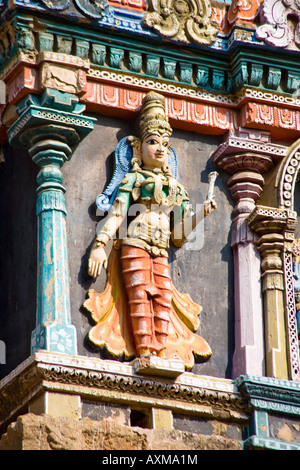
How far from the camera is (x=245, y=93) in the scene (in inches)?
629

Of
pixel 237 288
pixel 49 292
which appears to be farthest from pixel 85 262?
pixel 237 288

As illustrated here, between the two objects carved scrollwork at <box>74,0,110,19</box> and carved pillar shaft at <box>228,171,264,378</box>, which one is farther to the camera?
carved scrollwork at <box>74,0,110,19</box>

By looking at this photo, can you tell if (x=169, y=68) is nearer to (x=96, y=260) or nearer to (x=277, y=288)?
(x=96, y=260)

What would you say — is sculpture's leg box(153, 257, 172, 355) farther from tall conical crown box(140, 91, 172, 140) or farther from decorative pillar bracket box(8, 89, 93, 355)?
tall conical crown box(140, 91, 172, 140)

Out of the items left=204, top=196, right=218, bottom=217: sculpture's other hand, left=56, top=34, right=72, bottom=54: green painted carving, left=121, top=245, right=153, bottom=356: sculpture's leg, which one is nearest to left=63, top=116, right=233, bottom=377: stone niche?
left=121, top=245, right=153, bottom=356: sculpture's leg

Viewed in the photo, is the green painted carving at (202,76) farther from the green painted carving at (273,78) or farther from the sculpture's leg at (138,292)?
the sculpture's leg at (138,292)

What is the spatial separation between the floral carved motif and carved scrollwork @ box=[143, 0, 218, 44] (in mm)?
503

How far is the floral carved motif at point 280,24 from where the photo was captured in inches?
634

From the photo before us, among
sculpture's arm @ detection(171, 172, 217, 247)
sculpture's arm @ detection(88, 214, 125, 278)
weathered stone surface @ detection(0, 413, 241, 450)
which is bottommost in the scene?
weathered stone surface @ detection(0, 413, 241, 450)

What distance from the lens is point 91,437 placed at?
13969 millimetres

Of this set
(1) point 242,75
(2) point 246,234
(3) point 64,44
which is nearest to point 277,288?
(2) point 246,234

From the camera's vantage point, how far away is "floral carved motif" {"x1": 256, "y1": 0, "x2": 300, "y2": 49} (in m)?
16.1

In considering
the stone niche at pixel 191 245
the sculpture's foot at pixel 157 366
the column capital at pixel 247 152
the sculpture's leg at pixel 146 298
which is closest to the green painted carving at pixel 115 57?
the stone niche at pixel 191 245

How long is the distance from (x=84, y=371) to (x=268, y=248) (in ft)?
7.87
